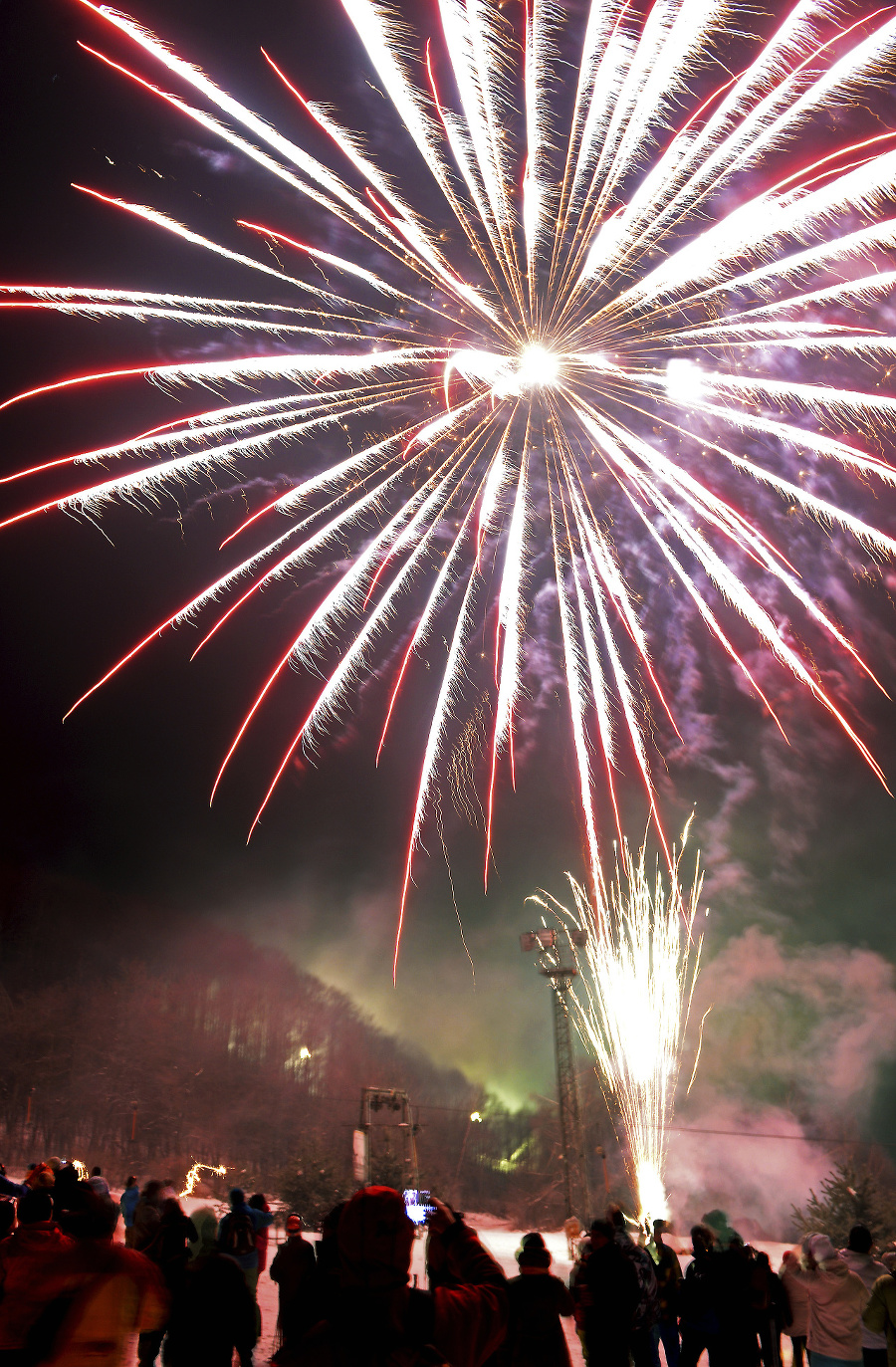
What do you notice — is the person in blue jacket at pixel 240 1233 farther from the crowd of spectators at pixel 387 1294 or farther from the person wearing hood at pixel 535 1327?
the person wearing hood at pixel 535 1327

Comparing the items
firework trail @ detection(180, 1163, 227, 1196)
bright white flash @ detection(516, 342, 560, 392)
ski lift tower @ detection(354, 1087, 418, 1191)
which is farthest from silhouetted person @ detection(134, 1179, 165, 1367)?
firework trail @ detection(180, 1163, 227, 1196)

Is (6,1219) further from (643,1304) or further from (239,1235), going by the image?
(643,1304)

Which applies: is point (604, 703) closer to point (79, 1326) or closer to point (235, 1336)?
point (235, 1336)

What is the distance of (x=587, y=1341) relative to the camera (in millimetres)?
5426

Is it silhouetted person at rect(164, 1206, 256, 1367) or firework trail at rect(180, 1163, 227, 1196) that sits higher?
firework trail at rect(180, 1163, 227, 1196)

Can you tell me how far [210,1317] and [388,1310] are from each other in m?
2.90

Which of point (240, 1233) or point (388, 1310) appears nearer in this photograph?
point (388, 1310)

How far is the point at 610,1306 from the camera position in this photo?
537 cm

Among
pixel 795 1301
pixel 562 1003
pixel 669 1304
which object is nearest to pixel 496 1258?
pixel 669 1304

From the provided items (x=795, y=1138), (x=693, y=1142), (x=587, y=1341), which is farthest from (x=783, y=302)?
(x=693, y=1142)

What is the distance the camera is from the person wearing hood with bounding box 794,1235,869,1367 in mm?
6105

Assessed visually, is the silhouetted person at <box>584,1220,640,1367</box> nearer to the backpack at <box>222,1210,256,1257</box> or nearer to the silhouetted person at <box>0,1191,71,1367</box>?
the backpack at <box>222,1210,256,1257</box>

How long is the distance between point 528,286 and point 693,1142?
4376 cm

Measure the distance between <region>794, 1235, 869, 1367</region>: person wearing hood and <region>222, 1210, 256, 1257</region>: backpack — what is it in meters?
4.19
